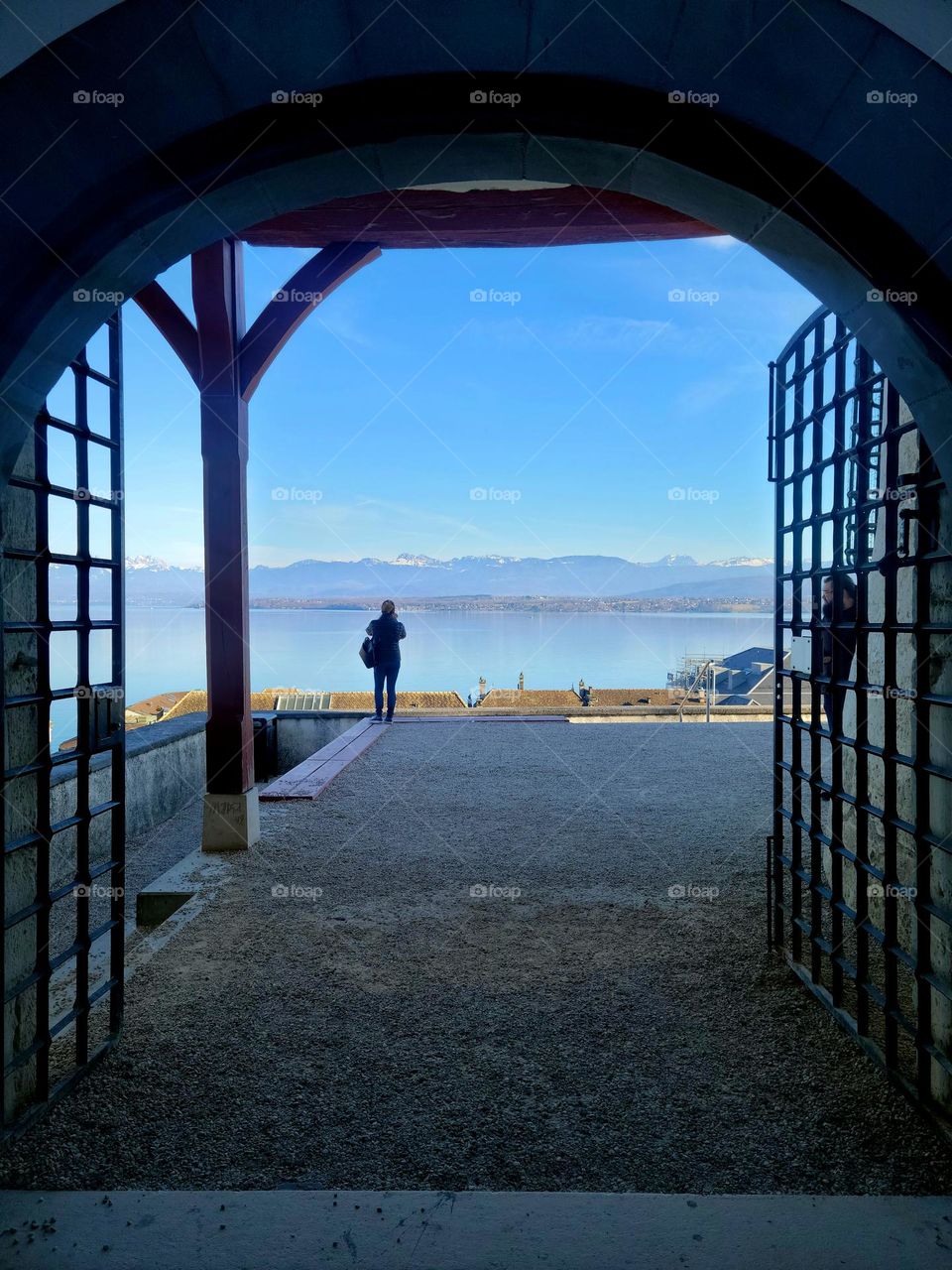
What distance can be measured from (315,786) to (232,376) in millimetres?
3710

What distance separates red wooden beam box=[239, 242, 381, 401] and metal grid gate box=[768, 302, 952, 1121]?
3.33 meters

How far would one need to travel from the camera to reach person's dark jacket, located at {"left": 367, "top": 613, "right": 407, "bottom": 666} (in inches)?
407

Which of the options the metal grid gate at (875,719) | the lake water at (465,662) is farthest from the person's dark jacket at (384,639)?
the lake water at (465,662)

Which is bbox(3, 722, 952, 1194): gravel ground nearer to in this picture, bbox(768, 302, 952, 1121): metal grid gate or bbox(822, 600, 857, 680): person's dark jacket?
bbox(768, 302, 952, 1121): metal grid gate

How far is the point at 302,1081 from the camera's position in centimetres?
260

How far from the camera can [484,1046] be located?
9.29 feet

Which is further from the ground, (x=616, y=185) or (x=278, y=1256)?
(x=616, y=185)

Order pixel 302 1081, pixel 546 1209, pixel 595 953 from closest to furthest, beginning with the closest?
1. pixel 546 1209
2. pixel 302 1081
3. pixel 595 953

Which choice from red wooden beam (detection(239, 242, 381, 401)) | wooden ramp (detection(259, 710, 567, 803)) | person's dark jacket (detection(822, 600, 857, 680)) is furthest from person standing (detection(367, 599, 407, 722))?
person's dark jacket (detection(822, 600, 857, 680))

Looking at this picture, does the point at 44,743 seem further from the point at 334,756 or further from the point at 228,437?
the point at 334,756

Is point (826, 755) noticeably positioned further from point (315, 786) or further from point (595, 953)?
point (315, 786)

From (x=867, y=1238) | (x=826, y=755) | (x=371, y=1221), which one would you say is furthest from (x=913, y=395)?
(x=826, y=755)

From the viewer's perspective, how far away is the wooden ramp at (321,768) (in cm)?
667

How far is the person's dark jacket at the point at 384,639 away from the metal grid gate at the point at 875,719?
6.94 m
